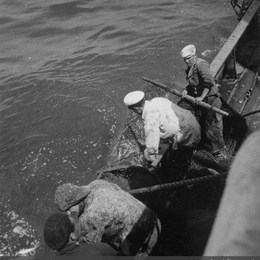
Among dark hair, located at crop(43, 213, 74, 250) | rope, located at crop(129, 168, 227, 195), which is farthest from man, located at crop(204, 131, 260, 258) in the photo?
dark hair, located at crop(43, 213, 74, 250)

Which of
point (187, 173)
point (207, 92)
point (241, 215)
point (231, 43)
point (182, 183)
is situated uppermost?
point (241, 215)

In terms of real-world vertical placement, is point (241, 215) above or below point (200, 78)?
above

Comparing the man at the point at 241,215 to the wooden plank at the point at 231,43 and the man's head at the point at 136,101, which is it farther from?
the wooden plank at the point at 231,43

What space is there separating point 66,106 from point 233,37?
4.95 meters

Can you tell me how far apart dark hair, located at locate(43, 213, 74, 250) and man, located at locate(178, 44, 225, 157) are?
3174mm

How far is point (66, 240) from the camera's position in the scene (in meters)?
3.09

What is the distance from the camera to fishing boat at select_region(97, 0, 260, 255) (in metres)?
4.02

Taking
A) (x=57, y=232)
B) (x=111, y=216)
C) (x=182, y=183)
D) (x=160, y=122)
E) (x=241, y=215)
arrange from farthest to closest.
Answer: (x=160, y=122), (x=182, y=183), (x=111, y=216), (x=57, y=232), (x=241, y=215)

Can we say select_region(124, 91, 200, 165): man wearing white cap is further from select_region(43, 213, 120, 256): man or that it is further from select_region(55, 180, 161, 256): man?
select_region(43, 213, 120, 256): man

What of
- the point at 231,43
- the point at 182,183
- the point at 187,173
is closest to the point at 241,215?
the point at 182,183

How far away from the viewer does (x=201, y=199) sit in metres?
4.39

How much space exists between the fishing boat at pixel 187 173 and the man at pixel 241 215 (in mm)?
1274

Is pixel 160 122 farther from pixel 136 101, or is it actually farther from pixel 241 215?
pixel 241 215

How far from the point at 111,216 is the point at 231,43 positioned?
5.46 meters
